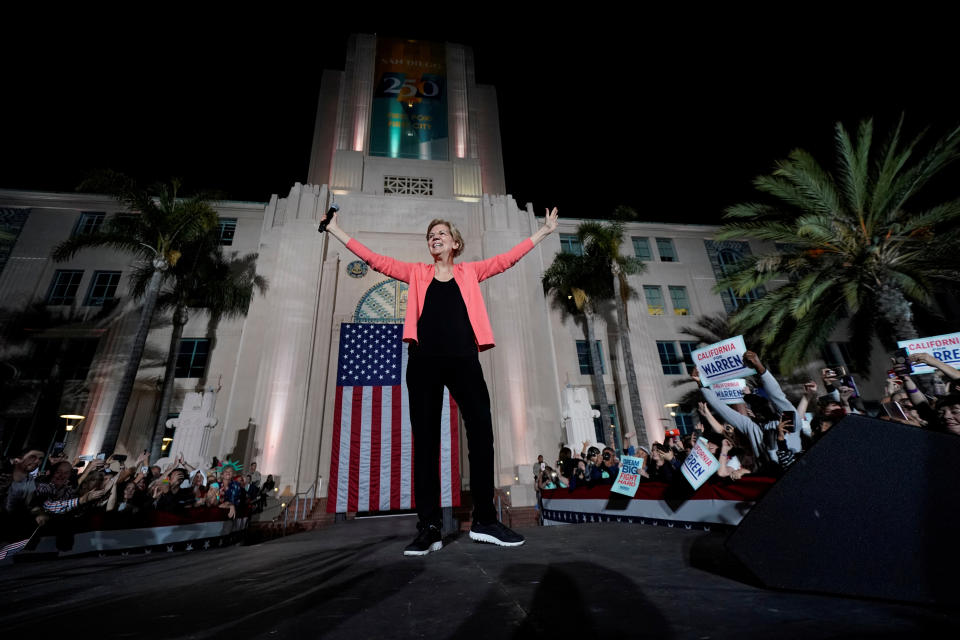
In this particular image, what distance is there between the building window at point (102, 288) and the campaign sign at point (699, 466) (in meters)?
24.2

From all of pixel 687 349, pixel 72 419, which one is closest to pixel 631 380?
pixel 687 349

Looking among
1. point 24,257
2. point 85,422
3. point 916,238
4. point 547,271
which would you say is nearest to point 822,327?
point 916,238

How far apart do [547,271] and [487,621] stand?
19.2 metres

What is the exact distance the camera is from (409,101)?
23.1m

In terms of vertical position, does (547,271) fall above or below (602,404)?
above

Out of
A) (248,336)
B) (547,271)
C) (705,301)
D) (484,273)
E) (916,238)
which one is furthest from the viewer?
(705,301)

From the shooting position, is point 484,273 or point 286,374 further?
point 286,374

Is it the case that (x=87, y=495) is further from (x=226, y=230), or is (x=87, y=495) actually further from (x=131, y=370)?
(x=226, y=230)

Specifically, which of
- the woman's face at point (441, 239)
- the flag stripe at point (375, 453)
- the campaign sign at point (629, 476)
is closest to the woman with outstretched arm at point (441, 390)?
the woman's face at point (441, 239)

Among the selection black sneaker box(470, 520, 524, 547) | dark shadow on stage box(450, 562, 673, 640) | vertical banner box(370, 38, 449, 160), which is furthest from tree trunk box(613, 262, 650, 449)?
dark shadow on stage box(450, 562, 673, 640)

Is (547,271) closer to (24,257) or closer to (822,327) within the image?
(822,327)

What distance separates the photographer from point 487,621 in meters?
1.24

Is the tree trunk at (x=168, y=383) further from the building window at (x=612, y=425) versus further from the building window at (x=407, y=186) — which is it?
the building window at (x=612, y=425)

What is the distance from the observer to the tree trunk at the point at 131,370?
1209cm
